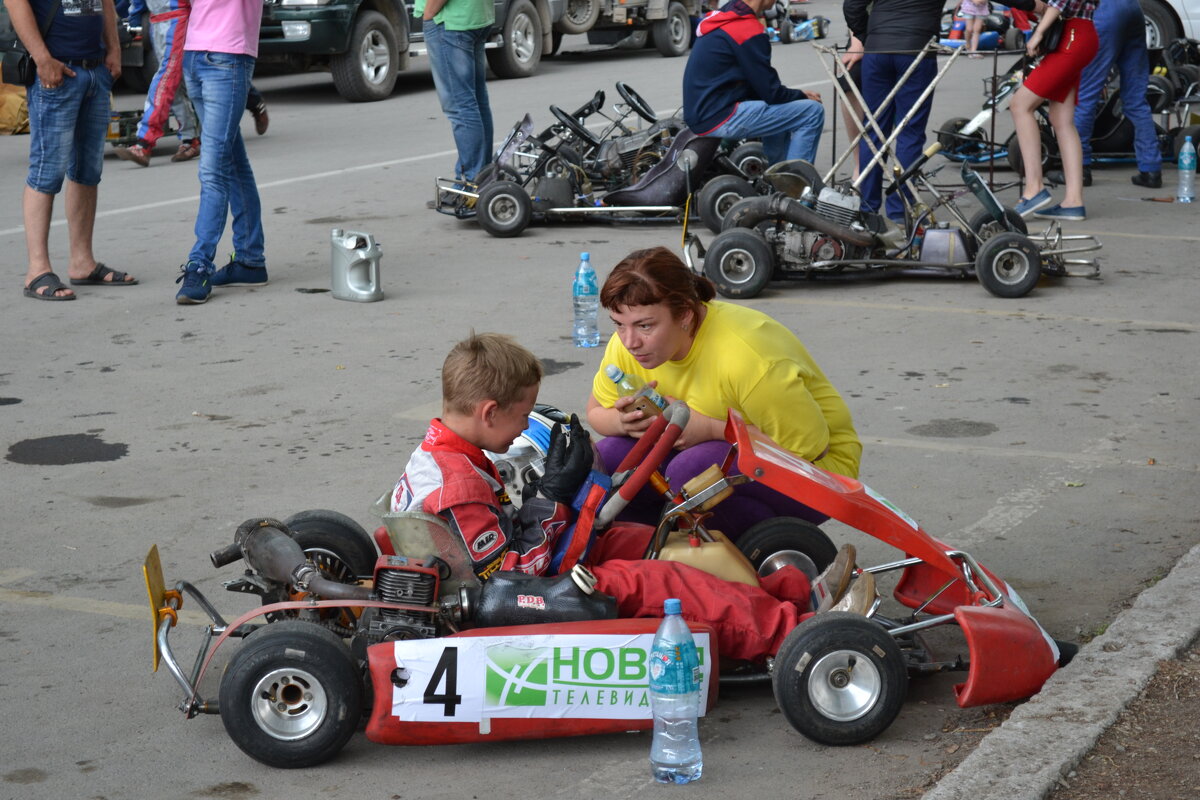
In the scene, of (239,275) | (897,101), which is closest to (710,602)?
(239,275)

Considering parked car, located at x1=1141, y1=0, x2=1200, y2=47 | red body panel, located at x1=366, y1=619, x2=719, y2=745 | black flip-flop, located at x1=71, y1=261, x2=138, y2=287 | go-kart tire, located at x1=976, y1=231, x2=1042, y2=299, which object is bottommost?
red body panel, located at x1=366, y1=619, x2=719, y2=745

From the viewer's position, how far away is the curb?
10.1ft

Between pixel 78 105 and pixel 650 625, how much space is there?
581 centimetres

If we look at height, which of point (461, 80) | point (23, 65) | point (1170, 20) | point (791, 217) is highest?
point (1170, 20)

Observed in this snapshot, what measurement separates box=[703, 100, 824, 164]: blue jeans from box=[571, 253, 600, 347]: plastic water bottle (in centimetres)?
272

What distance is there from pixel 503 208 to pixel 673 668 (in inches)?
273

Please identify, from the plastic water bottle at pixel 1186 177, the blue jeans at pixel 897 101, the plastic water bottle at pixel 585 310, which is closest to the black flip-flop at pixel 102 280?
the plastic water bottle at pixel 585 310

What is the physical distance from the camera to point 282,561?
3684 mm

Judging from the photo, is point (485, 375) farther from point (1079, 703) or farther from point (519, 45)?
point (519, 45)

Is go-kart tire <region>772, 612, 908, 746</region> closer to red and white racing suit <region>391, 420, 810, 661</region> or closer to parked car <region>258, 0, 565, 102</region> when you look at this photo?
red and white racing suit <region>391, 420, 810, 661</region>

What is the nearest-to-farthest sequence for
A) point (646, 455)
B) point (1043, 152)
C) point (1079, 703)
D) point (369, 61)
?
point (1079, 703), point (646, 455), point (1043, 152), point (369, 61)

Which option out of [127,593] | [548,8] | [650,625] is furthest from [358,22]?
[650,625]

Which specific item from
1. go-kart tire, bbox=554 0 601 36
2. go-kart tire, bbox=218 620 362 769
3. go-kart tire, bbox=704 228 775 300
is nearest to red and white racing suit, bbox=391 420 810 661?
go-kart tire, bbox=218 620 362 769

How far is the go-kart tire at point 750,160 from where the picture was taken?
9906 mm
